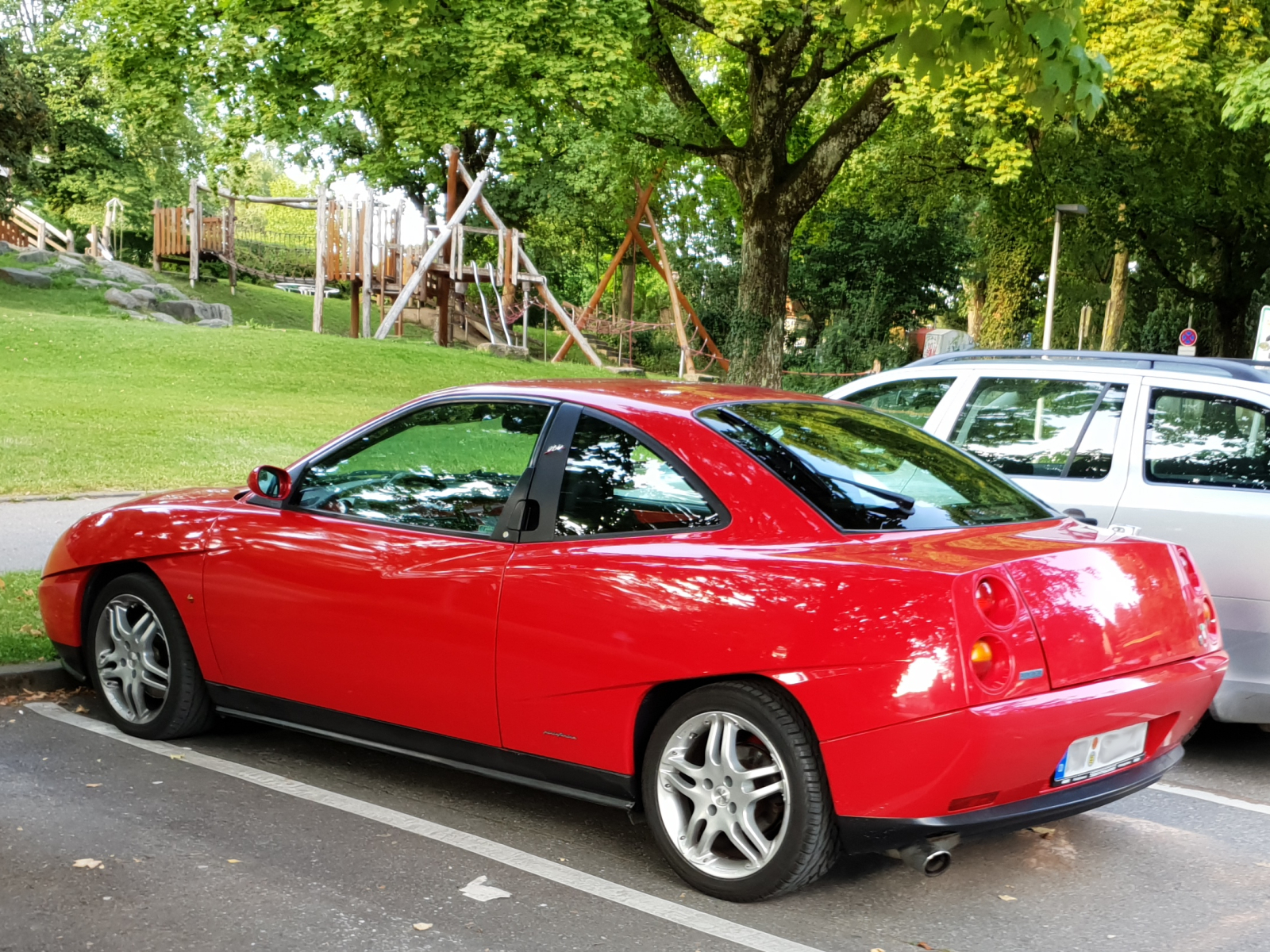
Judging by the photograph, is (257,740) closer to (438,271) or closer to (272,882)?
(272,882)

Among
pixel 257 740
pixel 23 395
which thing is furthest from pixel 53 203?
pixel 257 740

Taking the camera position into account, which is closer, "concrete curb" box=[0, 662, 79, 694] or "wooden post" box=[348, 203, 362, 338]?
"concrete curb" box=[0, 662, 79, 694]

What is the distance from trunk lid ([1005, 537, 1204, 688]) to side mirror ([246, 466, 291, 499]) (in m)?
2.72

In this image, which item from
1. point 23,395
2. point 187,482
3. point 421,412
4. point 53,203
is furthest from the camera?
point 53,203

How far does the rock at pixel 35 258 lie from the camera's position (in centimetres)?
3566

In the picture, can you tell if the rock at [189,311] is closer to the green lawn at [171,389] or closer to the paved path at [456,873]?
the green lawn at [171,389]

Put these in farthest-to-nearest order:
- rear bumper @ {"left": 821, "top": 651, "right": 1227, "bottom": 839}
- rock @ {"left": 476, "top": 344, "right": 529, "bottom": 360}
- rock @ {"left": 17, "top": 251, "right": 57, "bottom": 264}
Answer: rock @ {"left": 17, "top": 251, "right": 57, "bottom": 264} < rock @ {"left": 476, "top": 344, "right": 529, "bottom": 360} < rear bumper @ {"left": 821, "top": 651, "right": 1227, "bottom": 839}

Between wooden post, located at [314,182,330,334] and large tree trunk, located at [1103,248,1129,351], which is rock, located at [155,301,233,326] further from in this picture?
large tree trunk, located at [1103,248,1129,351]

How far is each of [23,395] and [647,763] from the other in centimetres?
1786

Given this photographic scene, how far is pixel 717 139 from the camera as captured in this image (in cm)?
2456

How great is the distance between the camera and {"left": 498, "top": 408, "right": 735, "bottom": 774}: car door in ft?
13.1

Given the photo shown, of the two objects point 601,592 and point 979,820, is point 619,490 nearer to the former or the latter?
point 601,592

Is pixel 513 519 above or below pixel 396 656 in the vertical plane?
above

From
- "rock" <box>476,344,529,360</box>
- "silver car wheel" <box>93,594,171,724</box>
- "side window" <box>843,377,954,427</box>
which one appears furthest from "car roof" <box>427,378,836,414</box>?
"rock" <box>476,344,529,360</box>
